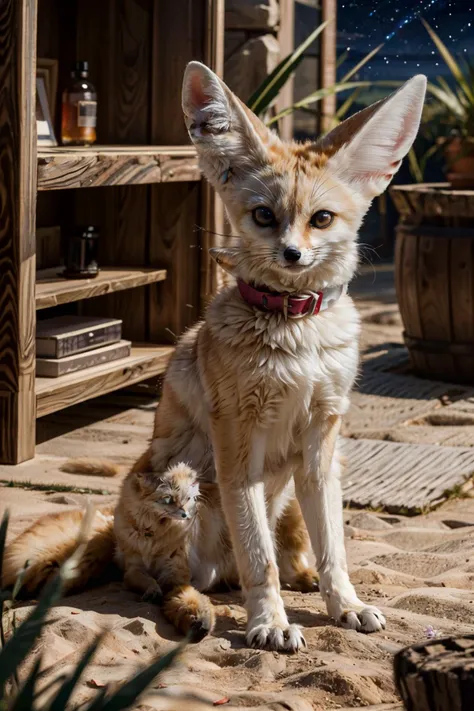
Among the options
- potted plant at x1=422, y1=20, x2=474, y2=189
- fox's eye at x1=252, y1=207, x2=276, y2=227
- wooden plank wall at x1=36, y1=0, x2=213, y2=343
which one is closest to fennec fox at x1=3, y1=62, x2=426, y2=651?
fox's eye at x1=252, y1=207, x2=276, y2=227

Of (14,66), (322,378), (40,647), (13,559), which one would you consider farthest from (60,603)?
(14,66)

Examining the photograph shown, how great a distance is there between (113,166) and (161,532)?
103 inches

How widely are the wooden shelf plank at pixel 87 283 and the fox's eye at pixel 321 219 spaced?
2.32 m

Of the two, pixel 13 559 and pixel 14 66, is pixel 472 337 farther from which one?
pixel 13 559

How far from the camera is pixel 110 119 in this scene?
6277mm

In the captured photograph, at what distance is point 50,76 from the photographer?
602 centimetres

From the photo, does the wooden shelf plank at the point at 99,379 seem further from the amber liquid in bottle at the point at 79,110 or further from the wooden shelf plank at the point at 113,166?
the amber liquid in bottle at the point at 79,110

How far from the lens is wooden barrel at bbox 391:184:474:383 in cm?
641

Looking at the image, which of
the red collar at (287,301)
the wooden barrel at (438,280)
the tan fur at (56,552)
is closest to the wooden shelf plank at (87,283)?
the wooden barrel at (438,280)

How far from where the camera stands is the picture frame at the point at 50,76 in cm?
593

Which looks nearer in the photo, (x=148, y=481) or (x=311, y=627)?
(x=311, y=627)

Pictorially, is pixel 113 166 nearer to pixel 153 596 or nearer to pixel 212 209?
pixel 212 209

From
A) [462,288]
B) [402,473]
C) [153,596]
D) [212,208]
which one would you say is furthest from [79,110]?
[153,596]

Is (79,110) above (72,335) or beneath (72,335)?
above
